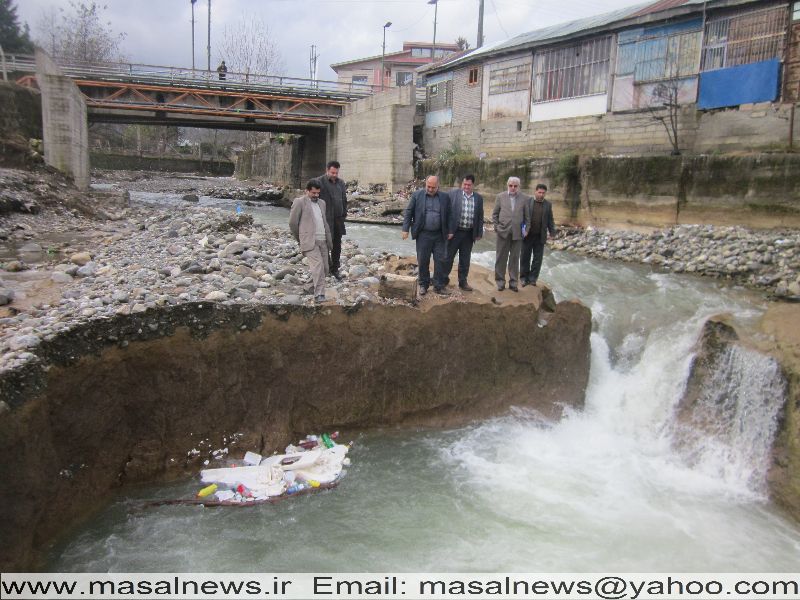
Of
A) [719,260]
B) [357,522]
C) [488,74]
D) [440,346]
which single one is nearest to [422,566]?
[357,522]

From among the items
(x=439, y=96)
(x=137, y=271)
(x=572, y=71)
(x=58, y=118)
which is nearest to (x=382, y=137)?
(x=439, y=96)

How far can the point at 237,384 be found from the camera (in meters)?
6.48

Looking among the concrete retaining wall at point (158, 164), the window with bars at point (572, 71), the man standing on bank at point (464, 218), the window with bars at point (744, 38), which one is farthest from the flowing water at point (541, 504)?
the concrete retaining wall at point (158, 164)

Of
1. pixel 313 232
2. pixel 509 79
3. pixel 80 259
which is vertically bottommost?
pixel 80 259

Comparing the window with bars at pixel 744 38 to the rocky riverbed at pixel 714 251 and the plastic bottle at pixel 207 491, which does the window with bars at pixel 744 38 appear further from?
the plastic bottle at pixel 207 491

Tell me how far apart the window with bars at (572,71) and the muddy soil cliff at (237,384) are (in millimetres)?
13118

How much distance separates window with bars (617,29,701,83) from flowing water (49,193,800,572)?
10.5 meters

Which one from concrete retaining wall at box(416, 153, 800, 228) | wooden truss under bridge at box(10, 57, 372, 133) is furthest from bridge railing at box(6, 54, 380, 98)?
concrete retaining wall at box(416, 153, 800, 228)

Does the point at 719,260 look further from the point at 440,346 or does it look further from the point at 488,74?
the point at 488,74

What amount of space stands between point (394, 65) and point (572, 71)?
3572cm

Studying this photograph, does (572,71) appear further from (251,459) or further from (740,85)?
(251,459)

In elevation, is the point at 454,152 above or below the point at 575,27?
below

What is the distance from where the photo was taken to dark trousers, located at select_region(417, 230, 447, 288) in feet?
25.4

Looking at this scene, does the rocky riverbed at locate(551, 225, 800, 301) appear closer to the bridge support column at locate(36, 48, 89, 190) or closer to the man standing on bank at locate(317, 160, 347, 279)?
the man standing on bank at locate(317, 160, 347, 279)
